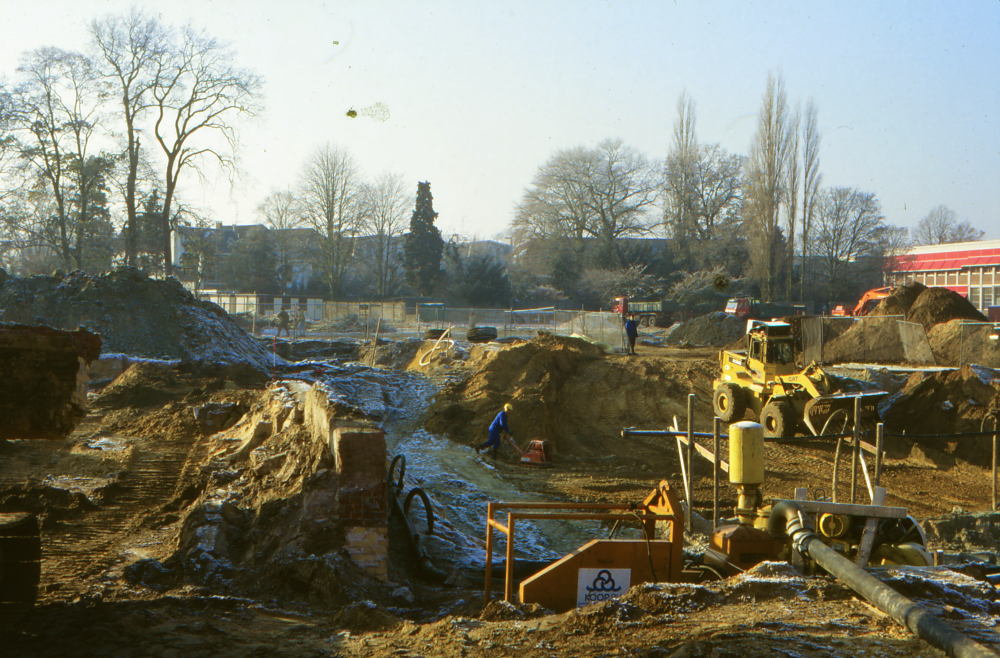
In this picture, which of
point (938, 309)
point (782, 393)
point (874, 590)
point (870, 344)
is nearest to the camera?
point (874, 590)

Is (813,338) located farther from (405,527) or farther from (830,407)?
(405,527)

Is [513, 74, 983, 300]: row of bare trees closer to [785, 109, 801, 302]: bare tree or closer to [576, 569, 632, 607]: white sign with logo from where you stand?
[785, 109, 801, 302]: bare tree

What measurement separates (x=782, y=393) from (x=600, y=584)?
39.2 ft

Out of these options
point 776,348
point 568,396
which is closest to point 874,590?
point 776,348

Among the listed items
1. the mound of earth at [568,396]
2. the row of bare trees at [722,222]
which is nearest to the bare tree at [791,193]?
the row of bare trees at [722,222]

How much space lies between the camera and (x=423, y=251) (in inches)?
2386

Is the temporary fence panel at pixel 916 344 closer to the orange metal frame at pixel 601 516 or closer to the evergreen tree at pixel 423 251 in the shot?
the orange metal frame at pixel 601 516

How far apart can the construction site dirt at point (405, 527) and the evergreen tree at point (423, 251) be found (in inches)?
1563

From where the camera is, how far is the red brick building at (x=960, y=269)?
5309 cm

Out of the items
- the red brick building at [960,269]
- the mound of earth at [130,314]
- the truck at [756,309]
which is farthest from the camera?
the red brick building at [960,269]

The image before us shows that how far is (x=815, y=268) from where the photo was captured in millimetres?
55625

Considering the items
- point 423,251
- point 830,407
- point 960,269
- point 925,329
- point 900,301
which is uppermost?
point 423,251

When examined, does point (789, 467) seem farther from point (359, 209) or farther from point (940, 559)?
point (359, 209)

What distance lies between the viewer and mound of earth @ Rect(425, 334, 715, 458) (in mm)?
17453
